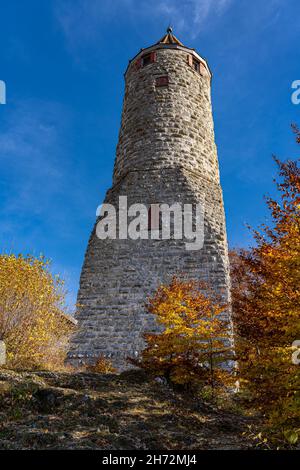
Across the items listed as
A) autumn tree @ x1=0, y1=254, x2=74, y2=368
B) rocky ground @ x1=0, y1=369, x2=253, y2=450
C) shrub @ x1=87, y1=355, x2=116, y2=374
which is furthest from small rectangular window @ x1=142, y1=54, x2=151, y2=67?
rocky ground @ x1=0, y1=369, x2=253, y2=450

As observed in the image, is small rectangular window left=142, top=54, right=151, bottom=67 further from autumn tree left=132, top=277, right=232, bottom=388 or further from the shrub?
the shrub

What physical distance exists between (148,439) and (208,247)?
7937 mm

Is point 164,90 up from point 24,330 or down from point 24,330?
up

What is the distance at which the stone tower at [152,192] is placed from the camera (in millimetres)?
12125

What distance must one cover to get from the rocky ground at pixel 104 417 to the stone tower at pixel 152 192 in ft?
10.3

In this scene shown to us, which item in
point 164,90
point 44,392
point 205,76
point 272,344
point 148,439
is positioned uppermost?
point 205,76

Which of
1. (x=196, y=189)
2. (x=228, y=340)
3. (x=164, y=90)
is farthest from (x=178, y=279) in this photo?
(x=164, y=90)

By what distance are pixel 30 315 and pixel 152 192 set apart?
21.9ft

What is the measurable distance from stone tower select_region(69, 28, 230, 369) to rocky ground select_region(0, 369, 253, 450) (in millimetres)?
3138

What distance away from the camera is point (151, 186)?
1446cm

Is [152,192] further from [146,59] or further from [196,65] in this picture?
[196,65]

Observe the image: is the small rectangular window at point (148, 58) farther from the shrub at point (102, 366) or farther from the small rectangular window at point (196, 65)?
the shrub at point (102, 366)

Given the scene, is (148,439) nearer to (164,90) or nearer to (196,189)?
(196,189)

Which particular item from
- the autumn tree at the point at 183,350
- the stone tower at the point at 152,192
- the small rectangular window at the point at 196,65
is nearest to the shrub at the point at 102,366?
the stone tower at the point at 152,192
